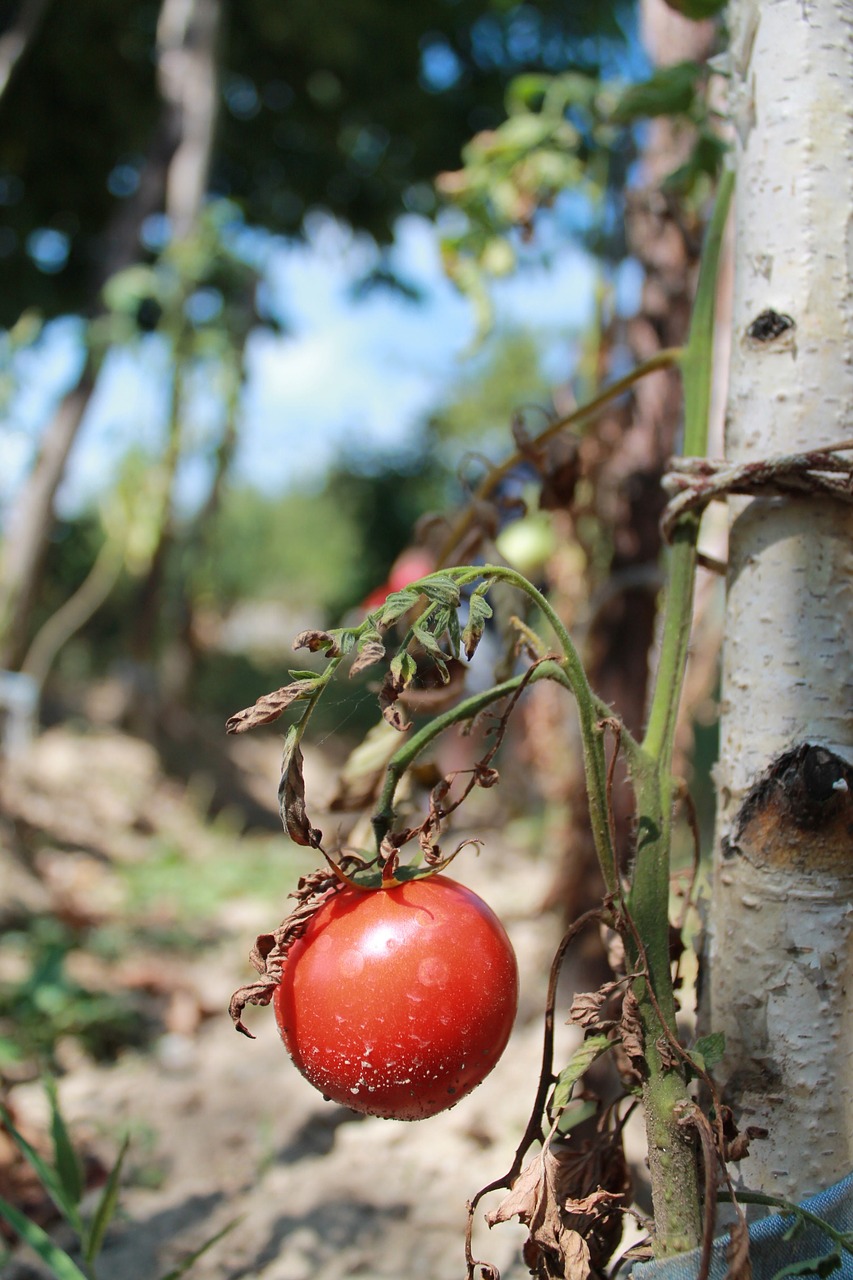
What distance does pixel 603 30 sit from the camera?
7.61 meters

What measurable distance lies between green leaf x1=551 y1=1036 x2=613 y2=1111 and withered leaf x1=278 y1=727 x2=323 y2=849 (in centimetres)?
24

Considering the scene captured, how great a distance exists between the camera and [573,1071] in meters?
0.70

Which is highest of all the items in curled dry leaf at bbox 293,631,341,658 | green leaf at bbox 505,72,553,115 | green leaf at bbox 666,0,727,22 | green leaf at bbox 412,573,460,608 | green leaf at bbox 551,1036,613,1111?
green leaf at bbox 505,72,553,115

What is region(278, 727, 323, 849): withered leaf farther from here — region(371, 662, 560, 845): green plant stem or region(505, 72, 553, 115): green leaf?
region(505, 72, 553, 115): green leaf

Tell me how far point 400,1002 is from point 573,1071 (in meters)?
0.13

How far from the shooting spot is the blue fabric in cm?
70

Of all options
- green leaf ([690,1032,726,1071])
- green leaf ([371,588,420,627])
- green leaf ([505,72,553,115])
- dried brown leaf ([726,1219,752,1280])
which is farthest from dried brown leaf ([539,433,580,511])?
green leaf ([505,72,553,115])

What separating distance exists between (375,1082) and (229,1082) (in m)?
1.70

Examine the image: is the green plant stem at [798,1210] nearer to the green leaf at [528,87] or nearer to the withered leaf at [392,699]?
the withered leaf at [392,699]

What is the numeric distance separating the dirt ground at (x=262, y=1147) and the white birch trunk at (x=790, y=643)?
468mm

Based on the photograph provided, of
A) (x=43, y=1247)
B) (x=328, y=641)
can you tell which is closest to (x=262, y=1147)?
(x=43, y=1247)

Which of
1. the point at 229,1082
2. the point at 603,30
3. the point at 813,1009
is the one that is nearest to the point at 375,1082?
the point at 813,1009

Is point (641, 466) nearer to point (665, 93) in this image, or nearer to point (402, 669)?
point (665, 93)

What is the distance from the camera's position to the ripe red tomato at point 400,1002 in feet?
2.32
